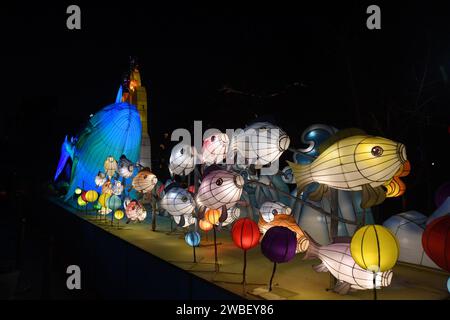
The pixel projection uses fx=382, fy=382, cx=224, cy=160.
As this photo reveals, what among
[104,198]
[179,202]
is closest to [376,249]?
[179,202]

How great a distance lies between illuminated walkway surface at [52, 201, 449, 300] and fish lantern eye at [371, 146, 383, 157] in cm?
167

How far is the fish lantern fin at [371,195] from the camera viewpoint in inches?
163

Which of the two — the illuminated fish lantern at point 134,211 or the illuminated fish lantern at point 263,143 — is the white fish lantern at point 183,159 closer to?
the illuminated fish lantern at point 263,143

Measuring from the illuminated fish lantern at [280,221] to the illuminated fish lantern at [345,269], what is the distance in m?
0.28

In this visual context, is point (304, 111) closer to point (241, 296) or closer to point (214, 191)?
point (214, 191)

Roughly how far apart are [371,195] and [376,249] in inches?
32.0

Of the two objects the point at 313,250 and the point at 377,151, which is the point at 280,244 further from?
the point at 377,151

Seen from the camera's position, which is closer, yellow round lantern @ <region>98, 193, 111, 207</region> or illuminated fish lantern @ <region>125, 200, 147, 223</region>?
illuminated fish lantern @ <region>125, 200, 147, 223</region>

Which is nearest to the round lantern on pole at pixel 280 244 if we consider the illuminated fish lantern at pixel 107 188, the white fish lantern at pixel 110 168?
the illuminated fish lantern at pixel 107 188

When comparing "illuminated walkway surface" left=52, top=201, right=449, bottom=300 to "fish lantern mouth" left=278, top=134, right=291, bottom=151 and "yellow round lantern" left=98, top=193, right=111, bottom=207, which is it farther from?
"yellow round lantern" left=98, top=193, right=111, bottom=207

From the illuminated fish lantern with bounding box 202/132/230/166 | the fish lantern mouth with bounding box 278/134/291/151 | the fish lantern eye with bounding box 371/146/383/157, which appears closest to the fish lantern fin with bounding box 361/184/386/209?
the fish lantern eye with bounding box 371/146/383/157

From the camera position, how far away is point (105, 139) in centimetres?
1380

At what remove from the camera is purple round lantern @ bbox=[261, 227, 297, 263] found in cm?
411

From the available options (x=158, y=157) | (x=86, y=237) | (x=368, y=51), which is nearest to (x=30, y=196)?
(x=158, y=157)
